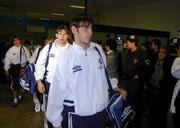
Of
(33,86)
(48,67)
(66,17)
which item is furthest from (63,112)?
(66,17)

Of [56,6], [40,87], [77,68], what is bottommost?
[40,87]

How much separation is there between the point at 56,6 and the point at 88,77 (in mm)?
12099

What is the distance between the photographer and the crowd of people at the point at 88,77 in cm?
194

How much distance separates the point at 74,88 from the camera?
6.32 feet

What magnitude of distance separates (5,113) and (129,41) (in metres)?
3.05

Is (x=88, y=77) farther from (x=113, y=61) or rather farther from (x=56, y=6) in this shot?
(x=56, y=6)

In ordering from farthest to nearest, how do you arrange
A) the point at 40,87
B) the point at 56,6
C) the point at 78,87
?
the point at 56,6
the point at 40,87
the point at 78,87

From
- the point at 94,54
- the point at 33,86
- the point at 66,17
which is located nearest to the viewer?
the point at 94,54

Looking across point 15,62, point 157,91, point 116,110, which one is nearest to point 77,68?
point 116,110

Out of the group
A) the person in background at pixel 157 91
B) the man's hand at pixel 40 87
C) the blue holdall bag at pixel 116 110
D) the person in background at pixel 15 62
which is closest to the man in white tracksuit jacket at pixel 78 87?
the blue holdall bag at pixel 116 110

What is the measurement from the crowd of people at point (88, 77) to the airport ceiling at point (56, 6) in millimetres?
5689

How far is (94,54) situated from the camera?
6.81 ft

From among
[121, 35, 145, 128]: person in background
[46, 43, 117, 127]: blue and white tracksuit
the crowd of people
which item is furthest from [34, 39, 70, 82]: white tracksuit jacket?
[121, 35, 145, 128]: person in background

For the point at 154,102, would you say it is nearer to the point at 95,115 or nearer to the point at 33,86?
the point at 33,86
